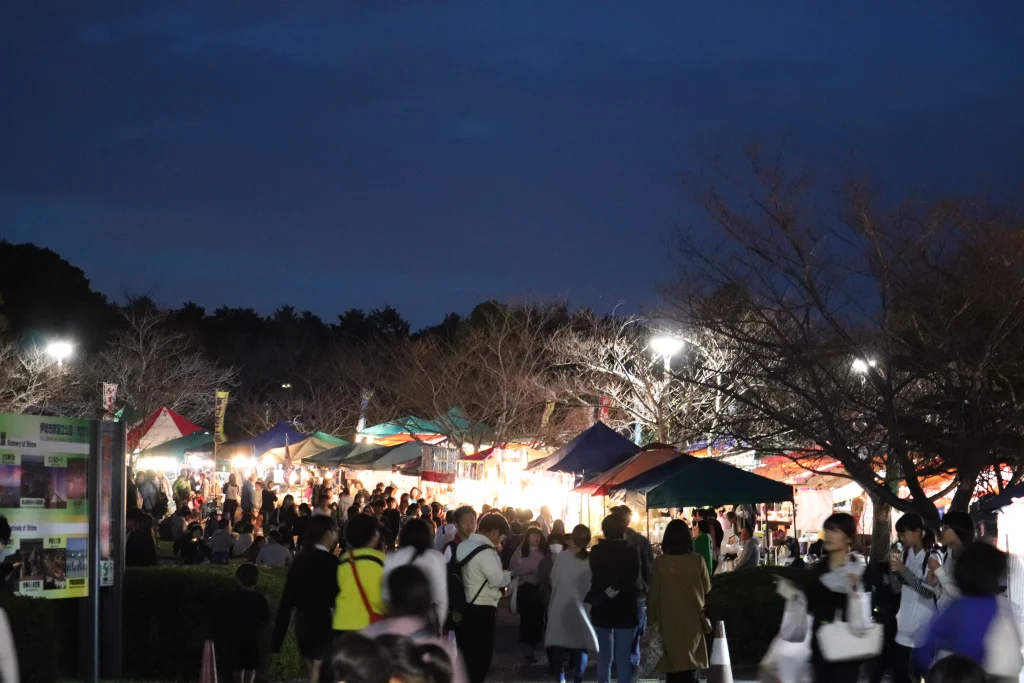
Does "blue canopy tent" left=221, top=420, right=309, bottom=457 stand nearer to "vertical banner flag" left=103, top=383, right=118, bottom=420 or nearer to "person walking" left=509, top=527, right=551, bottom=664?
"vertical banner flag" left=103, top=383, right=118, bottom=420

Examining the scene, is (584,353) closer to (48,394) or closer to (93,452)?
(48,394)

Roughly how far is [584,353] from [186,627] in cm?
2836

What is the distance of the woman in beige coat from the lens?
993 cm

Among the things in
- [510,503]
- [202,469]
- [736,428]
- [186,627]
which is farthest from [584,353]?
[186,627]

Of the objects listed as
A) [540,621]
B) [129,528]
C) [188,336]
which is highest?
[188,336]

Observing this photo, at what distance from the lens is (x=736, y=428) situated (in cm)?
1894

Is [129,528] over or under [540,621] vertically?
over

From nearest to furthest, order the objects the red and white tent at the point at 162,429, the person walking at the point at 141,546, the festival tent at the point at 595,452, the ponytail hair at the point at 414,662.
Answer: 1. the ponytail hair at the point at 414,662
2. the person walking at the point at 141,546
3. the festival tent at the point at 595,452
4. the red and white tent at the point at 162,429

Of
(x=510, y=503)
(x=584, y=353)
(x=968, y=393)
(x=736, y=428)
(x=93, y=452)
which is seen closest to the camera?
(x=93, y=452)

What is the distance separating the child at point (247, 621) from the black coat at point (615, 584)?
286 centimetres

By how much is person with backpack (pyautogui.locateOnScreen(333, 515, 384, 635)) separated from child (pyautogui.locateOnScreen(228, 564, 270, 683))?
2896 mm

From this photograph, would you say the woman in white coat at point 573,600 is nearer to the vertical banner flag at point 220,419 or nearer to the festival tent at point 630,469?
the festival tent at point 630,469

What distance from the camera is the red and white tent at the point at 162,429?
41844 millimetres

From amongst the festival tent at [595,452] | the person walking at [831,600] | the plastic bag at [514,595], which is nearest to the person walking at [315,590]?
the person walking at [831,600]
